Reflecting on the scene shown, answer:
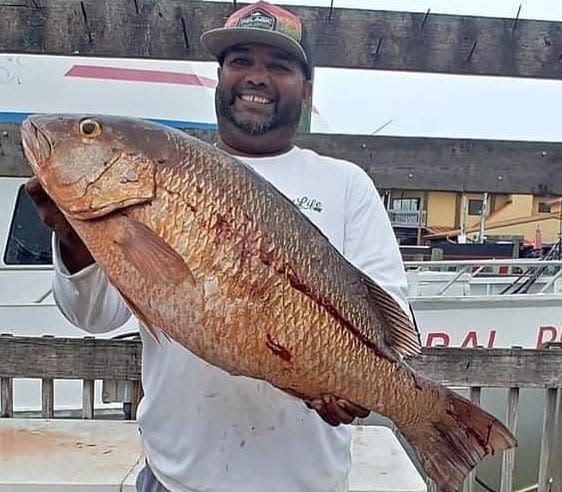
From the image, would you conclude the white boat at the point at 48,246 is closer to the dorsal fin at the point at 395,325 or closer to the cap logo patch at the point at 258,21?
the cap logo patch at the point at 258,21

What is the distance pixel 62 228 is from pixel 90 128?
0.25 m

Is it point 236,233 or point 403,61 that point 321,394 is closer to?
point 236,233

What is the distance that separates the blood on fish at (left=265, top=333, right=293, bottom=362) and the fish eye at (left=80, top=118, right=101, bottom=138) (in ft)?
1.54

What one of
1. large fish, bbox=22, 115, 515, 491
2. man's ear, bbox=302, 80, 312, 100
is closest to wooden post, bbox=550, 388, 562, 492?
man's ear, bbox=302, 80, 312, 100

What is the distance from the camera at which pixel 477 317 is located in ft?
17.0

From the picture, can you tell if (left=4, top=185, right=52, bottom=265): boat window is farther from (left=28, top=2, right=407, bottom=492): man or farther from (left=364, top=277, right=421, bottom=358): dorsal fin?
(left=364, top=277, right=421, bottom=358): dorsal fin

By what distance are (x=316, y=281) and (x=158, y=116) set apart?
4.37 metres

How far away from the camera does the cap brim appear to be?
5.74 feet

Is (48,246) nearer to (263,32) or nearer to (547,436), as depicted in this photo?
(547,436)

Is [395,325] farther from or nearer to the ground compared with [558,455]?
farther from the ground

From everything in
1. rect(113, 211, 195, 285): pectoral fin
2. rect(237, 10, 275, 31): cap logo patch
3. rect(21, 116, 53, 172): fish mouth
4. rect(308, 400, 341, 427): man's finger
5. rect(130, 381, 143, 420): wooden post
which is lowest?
rect(130, 381, 143, 420): wooden post

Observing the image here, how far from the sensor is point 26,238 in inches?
203

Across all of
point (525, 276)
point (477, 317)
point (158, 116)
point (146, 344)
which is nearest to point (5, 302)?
point (158, 116)

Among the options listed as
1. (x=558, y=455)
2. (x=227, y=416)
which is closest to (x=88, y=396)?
(x=227, y=416)
